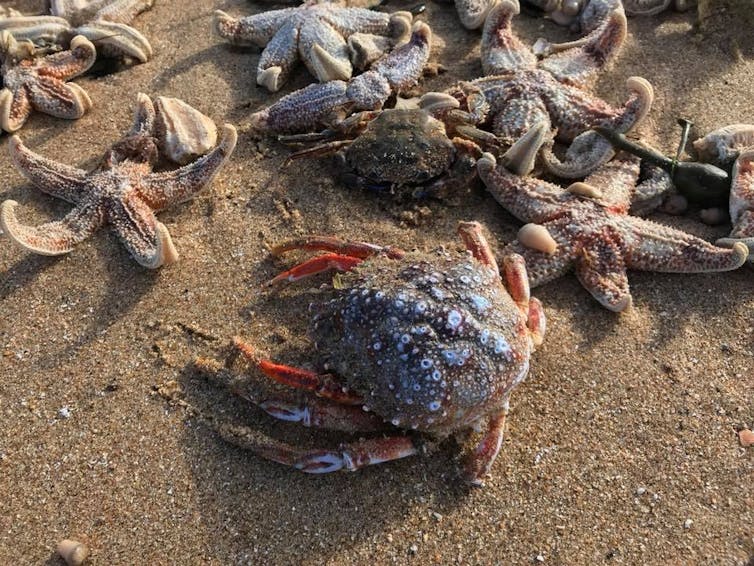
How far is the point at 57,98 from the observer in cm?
520

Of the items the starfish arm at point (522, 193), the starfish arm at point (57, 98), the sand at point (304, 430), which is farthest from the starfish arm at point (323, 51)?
the starfish arm at point (57, 98)

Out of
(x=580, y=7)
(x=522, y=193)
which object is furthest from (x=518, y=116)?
(x=580, y=7)

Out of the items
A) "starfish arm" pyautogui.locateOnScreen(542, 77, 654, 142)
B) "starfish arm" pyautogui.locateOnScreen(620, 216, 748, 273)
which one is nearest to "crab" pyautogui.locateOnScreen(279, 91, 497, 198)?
"starfish arm" pyautogui.locateOnScreen(542, 77, 654, 142)

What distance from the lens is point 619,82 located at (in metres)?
5.46

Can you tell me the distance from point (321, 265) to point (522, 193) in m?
1.56

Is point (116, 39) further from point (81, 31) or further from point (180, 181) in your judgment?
point (180, 181)

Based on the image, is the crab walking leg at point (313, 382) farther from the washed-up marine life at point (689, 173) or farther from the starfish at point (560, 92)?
the washed-up marine life at point (689, 173)

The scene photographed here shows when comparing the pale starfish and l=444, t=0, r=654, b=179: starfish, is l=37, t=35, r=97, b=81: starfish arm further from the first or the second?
l=444, t=0, r=654, b=179: starfish

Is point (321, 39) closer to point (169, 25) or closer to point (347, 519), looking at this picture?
A: point (169, 25)

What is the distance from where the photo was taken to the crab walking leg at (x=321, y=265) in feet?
12.6

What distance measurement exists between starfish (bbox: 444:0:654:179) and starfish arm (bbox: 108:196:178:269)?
8.59ft

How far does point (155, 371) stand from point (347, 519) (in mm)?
1521

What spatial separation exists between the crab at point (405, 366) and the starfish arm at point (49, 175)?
2015 millimetres

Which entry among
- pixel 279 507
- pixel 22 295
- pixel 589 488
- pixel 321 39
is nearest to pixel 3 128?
pixel 22 295
